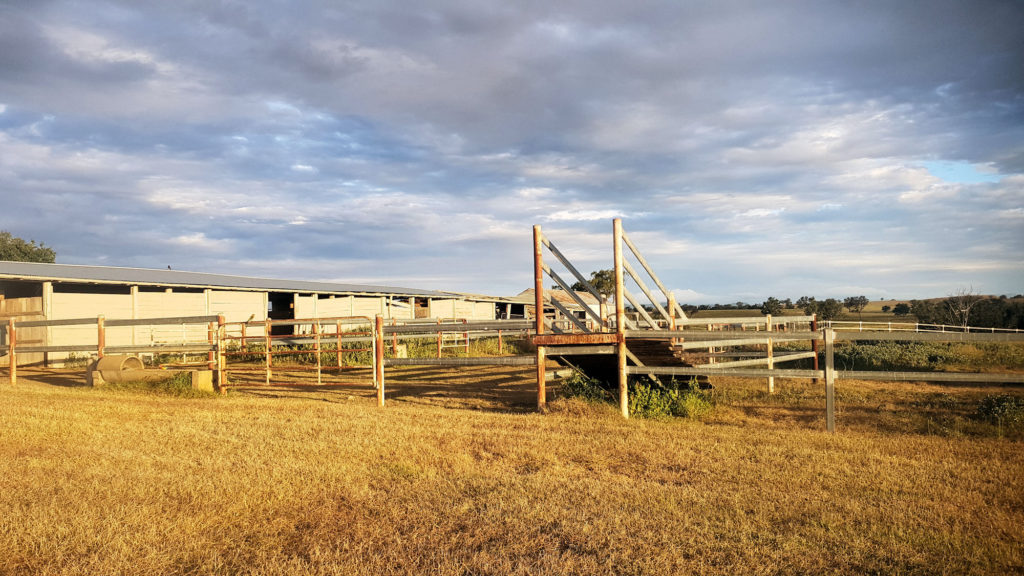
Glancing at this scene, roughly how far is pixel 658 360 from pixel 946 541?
5716mm

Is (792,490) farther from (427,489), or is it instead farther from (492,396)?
(492,396)

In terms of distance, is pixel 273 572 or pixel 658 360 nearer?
pixel 273 572

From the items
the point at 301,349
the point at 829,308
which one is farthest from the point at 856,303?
the point at 301,349

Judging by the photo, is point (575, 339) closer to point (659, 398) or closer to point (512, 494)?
point (659, 398)

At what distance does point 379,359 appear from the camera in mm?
10711

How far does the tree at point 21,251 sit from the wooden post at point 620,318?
173 feet

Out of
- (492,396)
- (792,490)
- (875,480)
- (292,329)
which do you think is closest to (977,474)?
(875,480)

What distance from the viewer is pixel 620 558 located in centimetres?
369

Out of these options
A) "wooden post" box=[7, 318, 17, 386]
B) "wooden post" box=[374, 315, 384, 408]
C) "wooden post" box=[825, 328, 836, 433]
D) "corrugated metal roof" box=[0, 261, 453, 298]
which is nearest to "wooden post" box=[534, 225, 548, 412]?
"wooden post" box=[374, 315, 384, 408]

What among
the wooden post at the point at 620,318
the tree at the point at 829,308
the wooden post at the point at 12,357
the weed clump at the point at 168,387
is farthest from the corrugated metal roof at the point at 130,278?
the tree at the point at 829,308

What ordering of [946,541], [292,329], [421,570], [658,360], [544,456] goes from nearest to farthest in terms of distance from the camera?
1. [421,570]
2. [946,541]
3. [544,456]
4. [658,360]
5. [292,329]

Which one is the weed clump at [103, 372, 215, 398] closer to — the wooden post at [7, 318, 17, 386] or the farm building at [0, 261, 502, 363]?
the farm building at [0, 261, 502, 363]

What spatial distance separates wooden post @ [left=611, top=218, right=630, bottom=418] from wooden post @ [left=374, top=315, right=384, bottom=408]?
147 inches

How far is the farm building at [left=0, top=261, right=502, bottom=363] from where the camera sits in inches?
777
